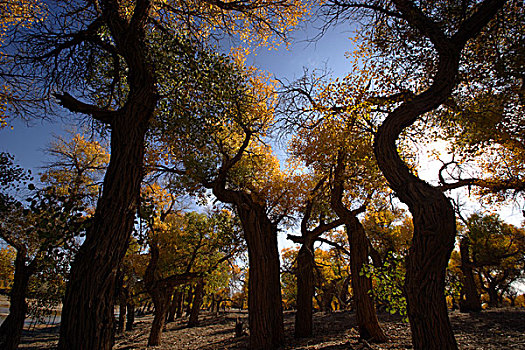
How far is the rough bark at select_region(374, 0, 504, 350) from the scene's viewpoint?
301 cm

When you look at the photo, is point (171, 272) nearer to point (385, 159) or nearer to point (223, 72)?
point (223, 72)

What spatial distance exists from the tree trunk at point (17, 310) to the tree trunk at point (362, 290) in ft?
39.4

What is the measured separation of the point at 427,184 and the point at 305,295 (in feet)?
26.6

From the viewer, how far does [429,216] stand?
10.5ft

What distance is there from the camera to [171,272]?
46.1ft

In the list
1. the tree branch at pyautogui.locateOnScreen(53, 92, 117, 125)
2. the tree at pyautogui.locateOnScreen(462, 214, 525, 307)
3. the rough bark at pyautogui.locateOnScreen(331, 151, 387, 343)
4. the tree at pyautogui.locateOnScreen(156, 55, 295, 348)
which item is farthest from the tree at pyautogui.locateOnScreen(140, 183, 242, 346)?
the tree at pyautogui.locateOnScreen(462, 214, 525, 307)

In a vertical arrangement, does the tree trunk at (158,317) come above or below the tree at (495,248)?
below

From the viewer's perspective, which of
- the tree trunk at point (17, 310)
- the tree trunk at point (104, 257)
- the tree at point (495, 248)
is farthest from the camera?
the tree at point (495, 248)

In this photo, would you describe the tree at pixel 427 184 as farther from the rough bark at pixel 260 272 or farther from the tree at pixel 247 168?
the rough bark at pixel 260 272

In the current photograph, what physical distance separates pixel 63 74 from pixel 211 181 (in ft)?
17.5

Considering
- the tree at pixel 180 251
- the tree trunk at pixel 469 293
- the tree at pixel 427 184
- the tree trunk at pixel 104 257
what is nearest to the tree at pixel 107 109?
the tree trunk at pixel 104 257

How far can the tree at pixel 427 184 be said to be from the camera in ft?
9.98

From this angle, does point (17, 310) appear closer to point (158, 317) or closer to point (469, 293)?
point (158, 317)

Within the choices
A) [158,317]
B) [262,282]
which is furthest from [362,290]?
[158,317]
